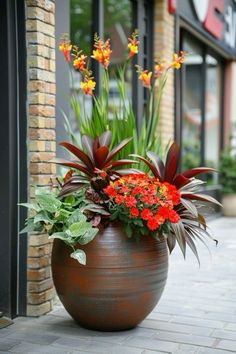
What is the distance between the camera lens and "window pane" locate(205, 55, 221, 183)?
9961 millimetres

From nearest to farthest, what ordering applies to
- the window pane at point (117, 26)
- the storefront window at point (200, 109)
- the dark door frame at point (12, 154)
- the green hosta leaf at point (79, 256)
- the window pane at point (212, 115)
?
the green hosta leaf at point (79, 256)
the dark door frame at point (12, 154)
the storefront window at point (200, 109)
the window pane at point (212, 115)
the window pane at point (117, 26)

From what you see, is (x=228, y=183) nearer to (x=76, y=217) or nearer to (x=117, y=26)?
(x=117, y=26)

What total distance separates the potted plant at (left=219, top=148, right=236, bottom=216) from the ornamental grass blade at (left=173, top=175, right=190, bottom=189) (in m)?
6.00

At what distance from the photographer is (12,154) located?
378 centimetres

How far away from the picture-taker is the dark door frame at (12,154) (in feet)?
12.3

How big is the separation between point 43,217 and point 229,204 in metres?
6.61

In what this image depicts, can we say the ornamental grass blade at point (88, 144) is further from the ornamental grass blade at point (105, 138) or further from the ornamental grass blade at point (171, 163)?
the ornamental grass blade at point (171, 163)

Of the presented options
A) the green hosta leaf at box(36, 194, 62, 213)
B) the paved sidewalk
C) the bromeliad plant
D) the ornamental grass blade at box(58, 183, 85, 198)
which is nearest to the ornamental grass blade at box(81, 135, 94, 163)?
the bromeliad plant

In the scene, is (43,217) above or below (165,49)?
below

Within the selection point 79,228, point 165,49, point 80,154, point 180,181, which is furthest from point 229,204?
point 79,228

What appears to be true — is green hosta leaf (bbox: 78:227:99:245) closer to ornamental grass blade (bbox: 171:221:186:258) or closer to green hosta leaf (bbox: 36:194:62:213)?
green hosta leaf (bbox: 36:194:62:213)

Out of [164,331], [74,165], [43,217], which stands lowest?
[164,331]

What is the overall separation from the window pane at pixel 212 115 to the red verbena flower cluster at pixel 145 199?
664 cm

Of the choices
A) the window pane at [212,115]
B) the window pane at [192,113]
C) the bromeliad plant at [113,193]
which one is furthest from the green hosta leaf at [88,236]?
the window pane at [212,115]
